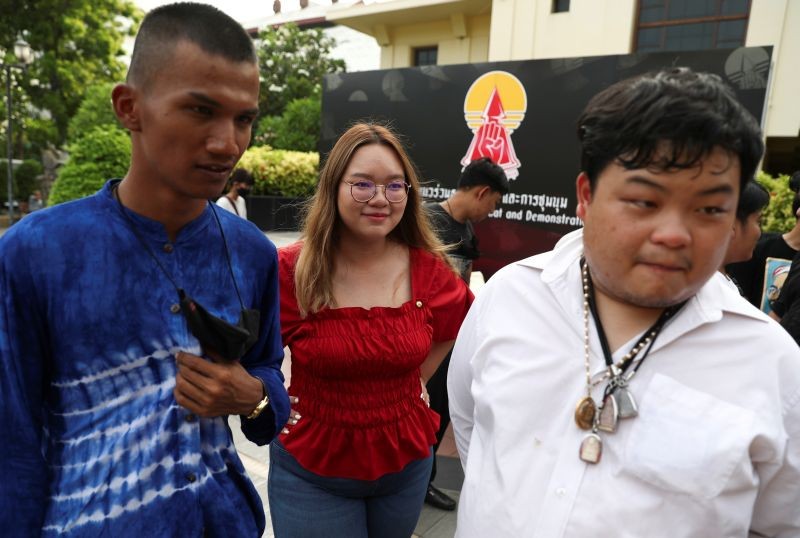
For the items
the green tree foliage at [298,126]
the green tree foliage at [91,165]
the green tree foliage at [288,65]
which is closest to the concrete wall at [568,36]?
the green tree foliage at [298,126]

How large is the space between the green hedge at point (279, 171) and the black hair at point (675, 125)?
55.6 feet

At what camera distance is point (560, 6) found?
15.3 m

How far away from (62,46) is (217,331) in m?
24.4

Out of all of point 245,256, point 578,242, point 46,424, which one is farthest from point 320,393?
point 578,242

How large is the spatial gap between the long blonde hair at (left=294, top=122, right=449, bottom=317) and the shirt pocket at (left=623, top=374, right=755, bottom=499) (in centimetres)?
119

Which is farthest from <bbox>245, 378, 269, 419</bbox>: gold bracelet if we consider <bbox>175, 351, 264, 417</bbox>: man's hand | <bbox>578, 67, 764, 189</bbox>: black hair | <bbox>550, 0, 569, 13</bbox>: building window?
<bbox>550, 0, 569, 13</bbox>: building window

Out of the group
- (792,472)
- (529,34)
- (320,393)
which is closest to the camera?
(792,472)

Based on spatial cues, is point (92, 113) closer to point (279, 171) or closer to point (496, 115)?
point (279, 171)

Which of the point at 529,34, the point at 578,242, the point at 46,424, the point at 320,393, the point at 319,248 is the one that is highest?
the point at 529,34

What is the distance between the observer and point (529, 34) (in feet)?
51.0

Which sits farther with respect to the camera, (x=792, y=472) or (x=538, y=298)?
(x=538, y=298)

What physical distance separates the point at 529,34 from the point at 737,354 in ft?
53.9

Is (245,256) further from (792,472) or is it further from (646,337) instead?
(792,472)

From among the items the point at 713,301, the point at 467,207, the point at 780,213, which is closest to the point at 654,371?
the point at 713,301
